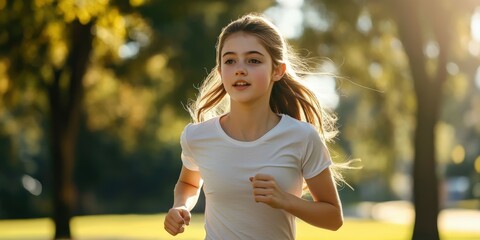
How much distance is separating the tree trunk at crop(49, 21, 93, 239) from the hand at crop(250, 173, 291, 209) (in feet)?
61.3

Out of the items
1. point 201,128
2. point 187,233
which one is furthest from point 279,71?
point 187,233

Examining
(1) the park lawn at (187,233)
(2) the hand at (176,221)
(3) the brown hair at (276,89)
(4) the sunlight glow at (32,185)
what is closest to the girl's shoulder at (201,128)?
(3) the brown hair at (276,89)

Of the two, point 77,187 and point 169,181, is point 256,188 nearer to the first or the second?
point 77,187

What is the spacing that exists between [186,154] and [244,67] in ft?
1.85

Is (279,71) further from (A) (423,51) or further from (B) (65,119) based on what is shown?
(B) (65,119)

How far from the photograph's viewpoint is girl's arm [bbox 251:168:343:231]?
13.2ft

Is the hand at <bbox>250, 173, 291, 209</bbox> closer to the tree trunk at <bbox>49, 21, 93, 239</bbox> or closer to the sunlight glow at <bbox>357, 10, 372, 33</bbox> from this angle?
the sunlight glow at <bbox>357, 10, 372, 33</bbox>

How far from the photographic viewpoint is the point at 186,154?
4.64m

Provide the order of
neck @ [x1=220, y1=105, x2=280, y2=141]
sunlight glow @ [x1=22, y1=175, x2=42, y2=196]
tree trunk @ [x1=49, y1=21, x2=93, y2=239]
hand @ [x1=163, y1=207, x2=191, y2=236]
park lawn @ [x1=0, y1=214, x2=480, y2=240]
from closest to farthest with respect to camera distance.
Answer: hand @ [x1=163, y1=207, x2=191, y2=236]
neck @ [x1=220, y1=105, x2=280, y2=141]
tree trunk @ [x1=49, y1=21, x2=93, y2=239]
park lawn @ [x1=0, y1=214, x2=480, y2=240]
sunlight glow @ [x1=22, y1=175, x2=42, y2=196]

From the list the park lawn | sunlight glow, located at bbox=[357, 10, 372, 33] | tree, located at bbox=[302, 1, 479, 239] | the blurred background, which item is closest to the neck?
the blurred background

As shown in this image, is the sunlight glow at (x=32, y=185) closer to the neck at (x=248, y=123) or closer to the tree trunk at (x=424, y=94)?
the tree trunk at (x=424, y=94)

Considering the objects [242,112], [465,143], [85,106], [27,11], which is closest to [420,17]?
[27,11]

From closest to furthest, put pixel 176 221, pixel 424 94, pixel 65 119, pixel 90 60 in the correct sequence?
pixel 176 221 → pixel 424 94 → pixel 65 119 → pixel 90 60

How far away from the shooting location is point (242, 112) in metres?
4.45
